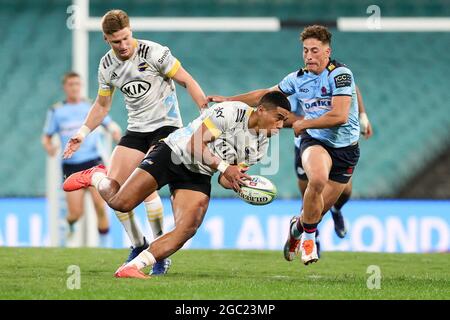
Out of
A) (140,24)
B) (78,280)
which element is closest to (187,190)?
(78,280)

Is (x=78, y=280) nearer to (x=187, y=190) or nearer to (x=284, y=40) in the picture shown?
(x=187, y=190)

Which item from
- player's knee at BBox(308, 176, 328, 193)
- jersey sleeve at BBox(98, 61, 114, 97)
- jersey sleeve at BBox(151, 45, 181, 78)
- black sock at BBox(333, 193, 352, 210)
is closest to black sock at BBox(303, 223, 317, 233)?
player's knee at BBox(308, 176, 328, 193)

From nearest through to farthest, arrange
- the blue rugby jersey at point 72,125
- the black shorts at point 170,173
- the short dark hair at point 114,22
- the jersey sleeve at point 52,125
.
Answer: the black shorts at point 170,173 < the short dark hair at point 114,22 < the blue rugby jersey at point 72,125 < the jersey sleeve at point 52,125

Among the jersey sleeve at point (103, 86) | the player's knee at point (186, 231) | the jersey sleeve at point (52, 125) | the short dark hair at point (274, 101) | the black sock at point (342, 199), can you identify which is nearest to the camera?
the short dark hair at point (274, 101)

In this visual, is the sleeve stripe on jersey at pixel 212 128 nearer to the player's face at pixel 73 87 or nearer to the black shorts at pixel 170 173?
the black shorts at pixel 170 173

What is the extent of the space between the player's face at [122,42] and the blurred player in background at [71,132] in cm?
423

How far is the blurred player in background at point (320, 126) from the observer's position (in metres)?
8.38

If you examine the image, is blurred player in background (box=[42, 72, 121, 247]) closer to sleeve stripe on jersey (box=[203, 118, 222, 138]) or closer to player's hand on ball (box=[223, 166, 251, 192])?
sleeve stripe on jersey (box=[203, 118, 222, 138])

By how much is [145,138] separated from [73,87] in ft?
14.6

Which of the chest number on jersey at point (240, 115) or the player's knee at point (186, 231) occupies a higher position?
the chest number on jersey at point (240, 115)

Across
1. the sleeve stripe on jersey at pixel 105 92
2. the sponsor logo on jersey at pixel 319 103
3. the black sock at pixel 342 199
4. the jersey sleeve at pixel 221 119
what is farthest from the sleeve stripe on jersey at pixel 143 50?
the black sock at pixel 342 199

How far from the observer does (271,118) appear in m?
7.45

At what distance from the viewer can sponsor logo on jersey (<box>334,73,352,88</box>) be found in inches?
334
